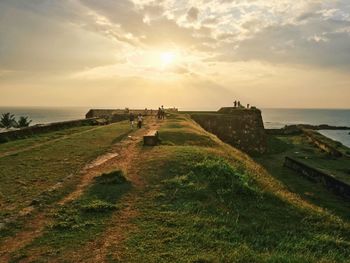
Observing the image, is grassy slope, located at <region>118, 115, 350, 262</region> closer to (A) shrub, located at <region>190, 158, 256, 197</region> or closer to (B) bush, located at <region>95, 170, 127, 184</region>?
(A) shrub, located at <region>190, 158, 256, 197</region>

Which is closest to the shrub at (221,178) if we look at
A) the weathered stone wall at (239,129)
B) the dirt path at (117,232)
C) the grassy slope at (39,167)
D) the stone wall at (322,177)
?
the dirt path at (117,232)

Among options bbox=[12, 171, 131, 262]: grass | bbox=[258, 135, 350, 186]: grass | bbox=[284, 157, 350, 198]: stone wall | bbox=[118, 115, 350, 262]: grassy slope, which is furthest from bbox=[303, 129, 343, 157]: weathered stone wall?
bbox=[12, 171, 131, 262]: grass

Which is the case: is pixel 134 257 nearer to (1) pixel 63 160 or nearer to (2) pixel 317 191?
(1) pixel 63 160

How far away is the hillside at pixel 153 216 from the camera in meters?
7.36

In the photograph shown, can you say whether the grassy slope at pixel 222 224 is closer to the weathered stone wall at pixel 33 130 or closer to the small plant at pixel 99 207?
the small plant at pixel 99 207

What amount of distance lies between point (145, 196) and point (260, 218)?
3365 millimetres

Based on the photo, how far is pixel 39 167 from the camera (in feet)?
45.2

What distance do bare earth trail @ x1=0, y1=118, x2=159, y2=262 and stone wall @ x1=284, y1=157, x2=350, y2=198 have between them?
1259 cm

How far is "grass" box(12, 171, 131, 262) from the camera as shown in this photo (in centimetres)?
735

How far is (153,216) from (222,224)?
176 cm

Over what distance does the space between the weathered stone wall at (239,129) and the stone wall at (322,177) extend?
813 centimetres

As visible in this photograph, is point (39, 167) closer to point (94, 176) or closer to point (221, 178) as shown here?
point (94, 176)

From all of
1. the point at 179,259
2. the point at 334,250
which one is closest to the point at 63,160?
the point at 179,259

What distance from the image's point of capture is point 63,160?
49.8 feet
